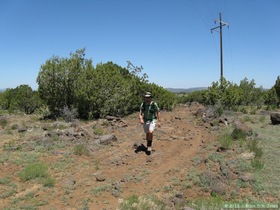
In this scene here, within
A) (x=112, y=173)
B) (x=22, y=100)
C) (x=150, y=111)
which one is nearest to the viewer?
(x=112, y=173)

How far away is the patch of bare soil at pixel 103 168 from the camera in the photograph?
6438 millimetres

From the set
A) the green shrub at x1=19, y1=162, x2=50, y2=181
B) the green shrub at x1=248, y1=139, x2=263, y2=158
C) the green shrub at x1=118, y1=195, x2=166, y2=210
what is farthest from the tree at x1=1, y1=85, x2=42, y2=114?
the green shrub at x1=118, y1=195, x2=166, y2=210

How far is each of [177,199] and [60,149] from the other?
5.81m

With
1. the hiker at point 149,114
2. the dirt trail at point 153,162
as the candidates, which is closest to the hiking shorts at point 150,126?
the hiker at point 149,114

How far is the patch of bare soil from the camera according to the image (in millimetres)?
6438

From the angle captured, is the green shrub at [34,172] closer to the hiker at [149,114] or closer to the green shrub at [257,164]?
the hiker at [149,114]

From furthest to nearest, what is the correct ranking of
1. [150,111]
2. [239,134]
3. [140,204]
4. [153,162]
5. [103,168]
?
[239,134] → [150,111] → [153,162] → [103,168] → [140,204]

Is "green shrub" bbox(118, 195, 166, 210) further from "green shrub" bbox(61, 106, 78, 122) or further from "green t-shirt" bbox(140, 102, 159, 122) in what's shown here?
"green shrub" bbox(61, 106, 78, 122)

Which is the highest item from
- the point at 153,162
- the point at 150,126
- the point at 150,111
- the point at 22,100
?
the point at 22,100

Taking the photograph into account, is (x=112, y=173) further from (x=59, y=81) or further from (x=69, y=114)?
(x=59, y=81)

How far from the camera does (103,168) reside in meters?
8.53

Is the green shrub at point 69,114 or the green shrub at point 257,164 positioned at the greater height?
the green shrub at point 69,114

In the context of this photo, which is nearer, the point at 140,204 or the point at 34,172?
the point at 140,204

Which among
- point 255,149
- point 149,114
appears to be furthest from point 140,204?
point 255,149
